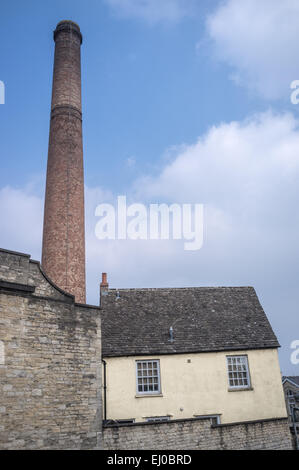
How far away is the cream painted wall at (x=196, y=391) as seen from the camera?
16.5m

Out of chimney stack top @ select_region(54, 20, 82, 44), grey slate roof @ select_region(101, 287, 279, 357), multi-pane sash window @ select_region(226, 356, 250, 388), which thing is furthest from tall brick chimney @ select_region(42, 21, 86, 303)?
multi-pane sash window @ select_region(226, 356, 250, 388)

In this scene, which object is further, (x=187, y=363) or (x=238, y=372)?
(x=238, y=372)

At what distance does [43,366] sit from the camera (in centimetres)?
1170

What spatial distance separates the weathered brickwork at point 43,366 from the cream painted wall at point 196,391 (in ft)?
13.4

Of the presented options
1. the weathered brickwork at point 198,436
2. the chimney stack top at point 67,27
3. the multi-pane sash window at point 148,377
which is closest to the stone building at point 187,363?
the multi-pane sash window at point 148,377

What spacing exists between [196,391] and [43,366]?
318 inches

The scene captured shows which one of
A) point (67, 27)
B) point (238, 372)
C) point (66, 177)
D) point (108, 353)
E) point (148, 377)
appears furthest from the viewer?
point (67, 27)

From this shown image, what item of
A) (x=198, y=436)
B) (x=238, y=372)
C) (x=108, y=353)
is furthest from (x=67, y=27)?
(x=198, y=436)

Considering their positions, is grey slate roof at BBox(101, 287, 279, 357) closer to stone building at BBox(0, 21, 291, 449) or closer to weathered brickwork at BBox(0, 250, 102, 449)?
stone building at BBox(0, 21, 291, 449)

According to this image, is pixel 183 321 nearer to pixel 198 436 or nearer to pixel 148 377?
pixel 148 377

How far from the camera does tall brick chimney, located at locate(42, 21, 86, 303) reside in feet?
65.6

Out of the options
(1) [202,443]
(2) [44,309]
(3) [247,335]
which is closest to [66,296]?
(2) [44,309]

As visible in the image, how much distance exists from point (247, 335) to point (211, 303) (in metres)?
2.72

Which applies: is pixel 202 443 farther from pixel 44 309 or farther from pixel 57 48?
pixel 57 48
